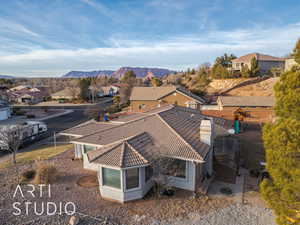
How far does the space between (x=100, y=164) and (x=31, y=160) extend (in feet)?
37.1

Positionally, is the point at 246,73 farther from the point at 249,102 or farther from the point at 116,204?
the point at 116,204

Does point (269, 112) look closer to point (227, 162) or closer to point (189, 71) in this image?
point (227, 162)

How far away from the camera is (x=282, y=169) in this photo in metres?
6.99

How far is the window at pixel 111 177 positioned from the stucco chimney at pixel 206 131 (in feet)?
22.3

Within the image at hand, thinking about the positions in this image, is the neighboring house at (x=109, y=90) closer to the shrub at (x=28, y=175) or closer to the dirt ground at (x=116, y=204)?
the shrub at (x=28, y=175)

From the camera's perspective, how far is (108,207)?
11.2 metres

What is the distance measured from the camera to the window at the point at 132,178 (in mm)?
11398

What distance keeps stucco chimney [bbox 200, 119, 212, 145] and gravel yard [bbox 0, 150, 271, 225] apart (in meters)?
4.04

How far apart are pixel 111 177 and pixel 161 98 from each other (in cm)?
3173

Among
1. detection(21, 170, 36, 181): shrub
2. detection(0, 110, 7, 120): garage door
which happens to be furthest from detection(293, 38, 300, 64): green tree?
detection(0, 110, 7, 120): garage door

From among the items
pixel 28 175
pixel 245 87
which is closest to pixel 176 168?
pixel 28 175

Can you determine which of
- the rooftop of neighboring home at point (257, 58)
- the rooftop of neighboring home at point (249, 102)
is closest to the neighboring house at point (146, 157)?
the rooftop of neighboring home at point (249, 102)

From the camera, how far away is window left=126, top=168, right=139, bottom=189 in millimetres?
11398

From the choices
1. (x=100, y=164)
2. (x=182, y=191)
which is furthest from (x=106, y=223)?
(x=182, y=191)
